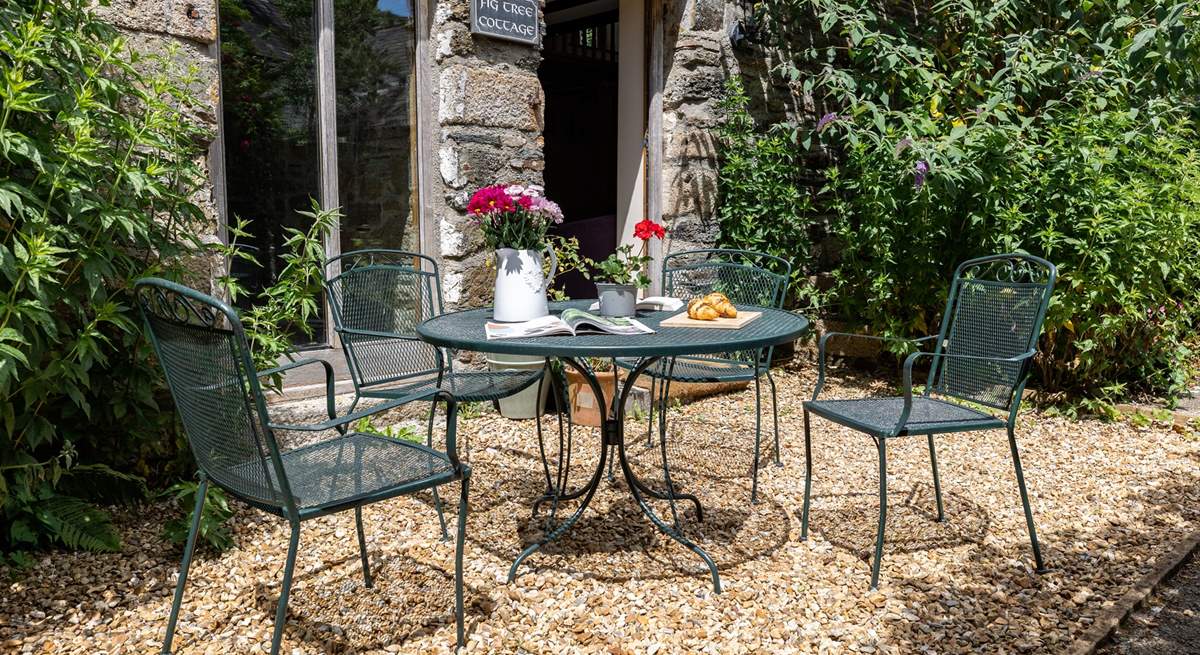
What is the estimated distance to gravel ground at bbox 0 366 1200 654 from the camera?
2.14 m

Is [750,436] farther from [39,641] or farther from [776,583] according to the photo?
[39,641]

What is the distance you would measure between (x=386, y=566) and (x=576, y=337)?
2.98ft

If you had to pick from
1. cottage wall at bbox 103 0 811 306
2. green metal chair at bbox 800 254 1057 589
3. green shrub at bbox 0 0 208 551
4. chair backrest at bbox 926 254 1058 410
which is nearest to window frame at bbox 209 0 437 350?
cottage wall at bbox 103 0 811 306

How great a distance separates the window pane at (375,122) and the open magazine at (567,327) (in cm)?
169

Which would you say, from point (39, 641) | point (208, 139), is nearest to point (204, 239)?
point (208, 139)

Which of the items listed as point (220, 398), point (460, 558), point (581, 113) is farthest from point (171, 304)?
point (581, 113)

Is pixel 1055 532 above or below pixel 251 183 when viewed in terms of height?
below

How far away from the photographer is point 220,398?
1.74 metres

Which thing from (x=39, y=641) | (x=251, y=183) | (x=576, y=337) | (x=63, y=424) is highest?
(x=251, y=183)

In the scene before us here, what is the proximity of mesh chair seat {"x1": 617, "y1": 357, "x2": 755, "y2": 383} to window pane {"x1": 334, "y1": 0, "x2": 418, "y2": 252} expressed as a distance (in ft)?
4.35

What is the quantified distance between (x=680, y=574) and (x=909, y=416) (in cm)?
79

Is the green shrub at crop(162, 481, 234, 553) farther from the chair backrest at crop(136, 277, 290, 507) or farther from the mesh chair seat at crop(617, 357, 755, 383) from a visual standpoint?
the mesh chair seat at crop(617, 357, 755, 383)

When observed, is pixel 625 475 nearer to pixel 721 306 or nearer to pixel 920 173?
pixel 721 306

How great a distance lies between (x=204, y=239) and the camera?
307 centimetres
